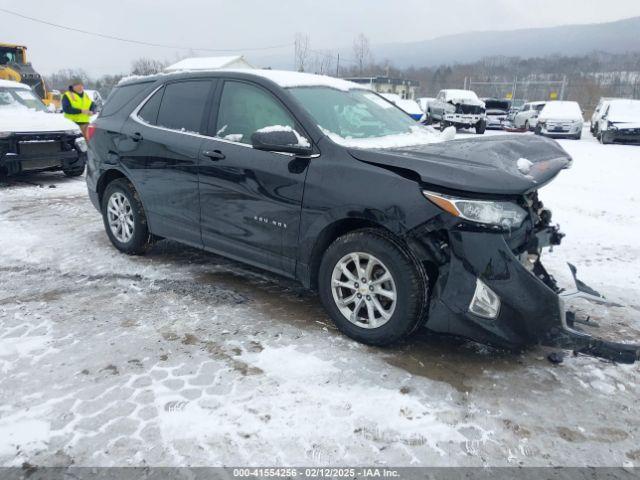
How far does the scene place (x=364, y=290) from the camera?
10.4 ft

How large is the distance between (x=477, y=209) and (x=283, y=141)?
1348 mm

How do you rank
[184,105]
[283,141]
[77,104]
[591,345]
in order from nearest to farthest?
[591,345] < [283,141] < [184,105] < [77,104]

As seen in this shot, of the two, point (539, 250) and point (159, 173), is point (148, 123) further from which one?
point (539, 250)

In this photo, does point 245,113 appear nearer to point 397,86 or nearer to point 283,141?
point 283,141

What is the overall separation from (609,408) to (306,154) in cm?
238

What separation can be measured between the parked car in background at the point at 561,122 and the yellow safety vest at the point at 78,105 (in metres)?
17.1

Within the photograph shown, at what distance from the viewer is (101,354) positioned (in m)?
3.14

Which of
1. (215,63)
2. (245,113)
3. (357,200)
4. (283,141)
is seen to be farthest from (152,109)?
(215,63)

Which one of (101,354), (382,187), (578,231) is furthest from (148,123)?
(578,231)

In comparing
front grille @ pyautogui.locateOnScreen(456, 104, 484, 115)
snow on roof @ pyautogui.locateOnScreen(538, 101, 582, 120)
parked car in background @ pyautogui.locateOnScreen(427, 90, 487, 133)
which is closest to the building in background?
parked car in background @ pyautogui.locateOnScreen(427, 90, 487, 133)

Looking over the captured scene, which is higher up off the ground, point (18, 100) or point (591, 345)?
point (18, 100)

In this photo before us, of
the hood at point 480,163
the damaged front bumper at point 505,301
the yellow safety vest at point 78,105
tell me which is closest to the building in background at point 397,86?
the yellow safety vest at point 78,105

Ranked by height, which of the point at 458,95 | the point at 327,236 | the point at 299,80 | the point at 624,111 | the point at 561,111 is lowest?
the point at 327,236

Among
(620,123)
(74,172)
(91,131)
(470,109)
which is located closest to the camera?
(91,131)
